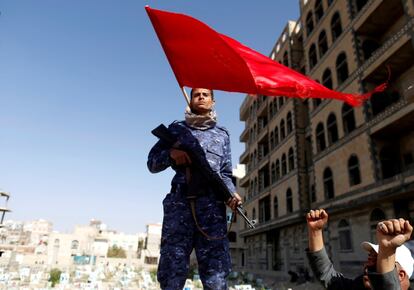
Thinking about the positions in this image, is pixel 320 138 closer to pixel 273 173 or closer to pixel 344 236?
pixel 344 236

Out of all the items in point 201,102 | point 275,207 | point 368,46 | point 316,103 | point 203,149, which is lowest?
point 203,149

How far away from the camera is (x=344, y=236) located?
1468 cm

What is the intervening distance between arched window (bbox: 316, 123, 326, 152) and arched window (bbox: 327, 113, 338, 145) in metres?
0.75

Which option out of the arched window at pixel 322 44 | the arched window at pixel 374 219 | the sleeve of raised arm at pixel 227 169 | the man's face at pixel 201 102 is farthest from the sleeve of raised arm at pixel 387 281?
the arched window at pixel 322 44

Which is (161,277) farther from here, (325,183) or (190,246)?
(325,183)

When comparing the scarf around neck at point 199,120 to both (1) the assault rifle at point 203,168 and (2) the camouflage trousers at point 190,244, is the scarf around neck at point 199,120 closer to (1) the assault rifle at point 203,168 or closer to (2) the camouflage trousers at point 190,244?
(1) the assault rifle at point 203,168

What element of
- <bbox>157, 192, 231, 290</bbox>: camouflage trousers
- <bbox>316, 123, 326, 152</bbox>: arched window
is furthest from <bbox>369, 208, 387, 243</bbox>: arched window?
<bbox>157, 192, 231, 290</bbox>: camouflage trousers

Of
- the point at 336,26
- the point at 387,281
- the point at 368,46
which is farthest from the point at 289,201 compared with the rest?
the point at 387,281

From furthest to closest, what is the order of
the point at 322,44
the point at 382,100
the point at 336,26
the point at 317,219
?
the point at 322,44
the point at 336,26
the point at 382,100
the point at 317,219

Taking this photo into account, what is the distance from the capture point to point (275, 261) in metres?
24.0

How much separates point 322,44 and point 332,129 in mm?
5308

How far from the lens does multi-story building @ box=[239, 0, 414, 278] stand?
40.8ft

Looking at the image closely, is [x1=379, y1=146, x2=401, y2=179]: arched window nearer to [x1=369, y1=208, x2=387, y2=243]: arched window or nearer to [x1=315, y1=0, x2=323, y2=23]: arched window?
[x1=369, y1=208, x2=387, y2=243]: arched window

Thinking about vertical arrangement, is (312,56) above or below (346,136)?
above
